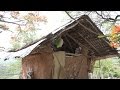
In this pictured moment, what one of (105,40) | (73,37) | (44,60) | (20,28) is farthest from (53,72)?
(20,28)

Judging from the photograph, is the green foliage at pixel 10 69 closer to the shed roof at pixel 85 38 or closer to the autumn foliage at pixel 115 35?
the shed roof at pixel 85 38

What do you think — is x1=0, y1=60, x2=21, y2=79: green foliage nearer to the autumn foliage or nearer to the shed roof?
the shed roof

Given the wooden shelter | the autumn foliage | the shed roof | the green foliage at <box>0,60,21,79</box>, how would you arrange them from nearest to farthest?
1. the autumn foliage
2. the wooden shelter
3. the shed roof
4. the green foliage at <box>0,60,21,79</box>

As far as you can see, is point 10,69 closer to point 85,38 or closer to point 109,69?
point 109,69

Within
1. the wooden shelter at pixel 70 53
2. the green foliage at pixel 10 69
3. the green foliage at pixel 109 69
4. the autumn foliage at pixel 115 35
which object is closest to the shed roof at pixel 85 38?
the wooden shelter at pixel 70 53

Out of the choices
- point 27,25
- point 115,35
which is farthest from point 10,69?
point 115,35

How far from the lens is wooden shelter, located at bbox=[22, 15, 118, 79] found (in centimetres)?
590

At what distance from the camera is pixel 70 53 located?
647 centimetres

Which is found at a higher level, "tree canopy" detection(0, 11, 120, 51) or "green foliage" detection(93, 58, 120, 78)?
"tree canopy" detection(0, 11, 120, 51)

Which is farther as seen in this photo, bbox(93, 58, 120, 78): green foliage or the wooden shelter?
bbox(93, 58, 120, 78): green foliage

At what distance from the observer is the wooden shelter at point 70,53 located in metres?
5.90

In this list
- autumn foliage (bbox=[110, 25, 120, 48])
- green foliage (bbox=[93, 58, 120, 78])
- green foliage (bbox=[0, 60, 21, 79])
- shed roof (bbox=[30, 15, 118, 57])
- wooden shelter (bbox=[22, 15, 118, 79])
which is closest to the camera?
autumn foliage (bbox=[110, 25, 120, 48])

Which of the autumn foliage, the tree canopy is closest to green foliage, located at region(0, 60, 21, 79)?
the tree canopy
